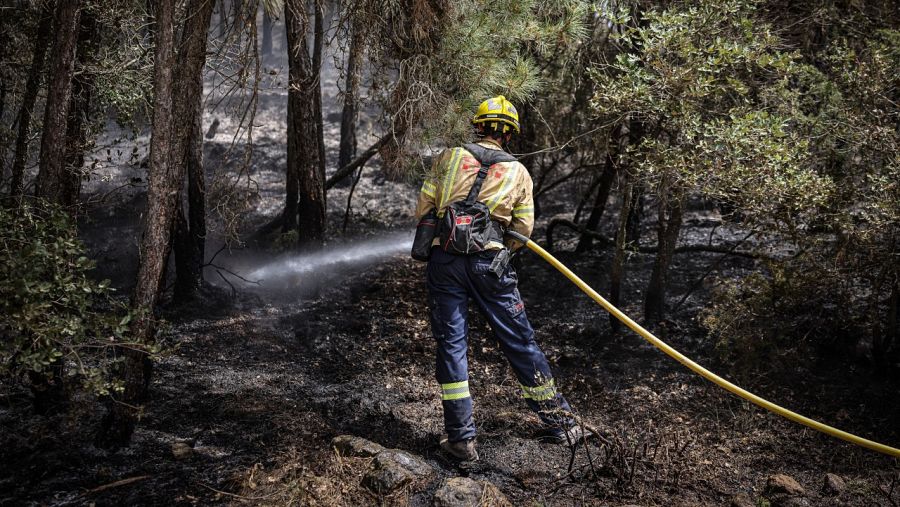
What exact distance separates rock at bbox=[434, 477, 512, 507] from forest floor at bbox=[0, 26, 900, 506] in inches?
3.9

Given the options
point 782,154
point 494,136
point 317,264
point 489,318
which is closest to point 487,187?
point 494,136

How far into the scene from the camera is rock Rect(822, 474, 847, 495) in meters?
3.97

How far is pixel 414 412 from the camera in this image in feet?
16.3

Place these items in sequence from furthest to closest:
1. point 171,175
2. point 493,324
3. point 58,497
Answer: point 493,324 → point 171,175 → point 58,497

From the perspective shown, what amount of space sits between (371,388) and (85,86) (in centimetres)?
356

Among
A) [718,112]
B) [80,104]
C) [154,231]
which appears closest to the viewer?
[154,231]

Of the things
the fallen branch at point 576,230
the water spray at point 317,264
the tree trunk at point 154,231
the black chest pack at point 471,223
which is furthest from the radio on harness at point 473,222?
the water spray at point 317,264

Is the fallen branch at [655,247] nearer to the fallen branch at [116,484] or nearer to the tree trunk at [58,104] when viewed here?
the fallen branch at [116,484]

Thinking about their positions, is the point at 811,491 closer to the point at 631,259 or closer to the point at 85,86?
the point at 631,259

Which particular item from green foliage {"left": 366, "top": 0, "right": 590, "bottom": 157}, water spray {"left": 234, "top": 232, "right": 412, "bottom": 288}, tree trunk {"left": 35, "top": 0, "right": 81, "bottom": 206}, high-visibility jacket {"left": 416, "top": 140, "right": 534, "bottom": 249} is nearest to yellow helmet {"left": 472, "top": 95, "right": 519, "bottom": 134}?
high-visibility jacket {"left": 416, "top": 140, "right": 534, "bottom": 249}

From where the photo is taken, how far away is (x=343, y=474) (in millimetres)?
3809

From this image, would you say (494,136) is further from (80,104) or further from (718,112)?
(80,104)

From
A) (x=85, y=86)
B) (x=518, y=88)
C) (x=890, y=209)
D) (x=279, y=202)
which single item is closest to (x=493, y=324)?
(x=518, y=88)

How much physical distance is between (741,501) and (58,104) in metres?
4.72
